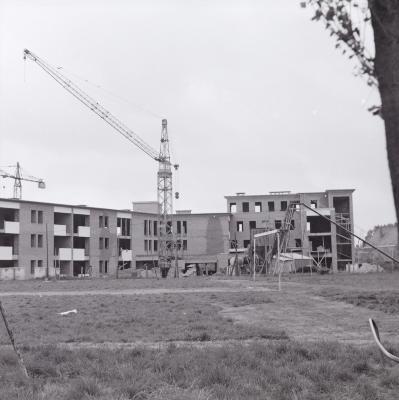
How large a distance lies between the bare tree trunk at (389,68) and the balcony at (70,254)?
70948mm

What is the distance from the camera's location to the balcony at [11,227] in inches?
2579

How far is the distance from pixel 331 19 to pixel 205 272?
84.1 m

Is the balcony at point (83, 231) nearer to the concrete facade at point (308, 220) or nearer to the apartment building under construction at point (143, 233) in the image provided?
the apartment building under construction at point (143, 233)

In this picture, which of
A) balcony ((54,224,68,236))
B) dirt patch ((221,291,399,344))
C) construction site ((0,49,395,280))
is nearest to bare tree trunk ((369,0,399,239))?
dirt patch ((221,291,399,344))

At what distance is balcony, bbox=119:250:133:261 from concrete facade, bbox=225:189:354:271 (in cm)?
1616

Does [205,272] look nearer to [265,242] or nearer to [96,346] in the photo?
[265,242]

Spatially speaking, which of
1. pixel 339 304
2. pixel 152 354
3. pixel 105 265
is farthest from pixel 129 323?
pixel 105 265

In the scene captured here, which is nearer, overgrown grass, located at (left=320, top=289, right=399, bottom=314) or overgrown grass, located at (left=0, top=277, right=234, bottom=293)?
overgrown grass, located at (left=320, top=289, right=399, bottom=314)

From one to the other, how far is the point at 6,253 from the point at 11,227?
9.57ft

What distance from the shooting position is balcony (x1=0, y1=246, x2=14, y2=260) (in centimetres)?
6506

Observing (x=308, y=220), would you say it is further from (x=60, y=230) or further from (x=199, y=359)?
(x=199, y=359)

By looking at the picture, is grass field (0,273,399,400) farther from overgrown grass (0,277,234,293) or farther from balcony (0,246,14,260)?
balcony (0,246,14,260)

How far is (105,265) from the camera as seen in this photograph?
8062cm

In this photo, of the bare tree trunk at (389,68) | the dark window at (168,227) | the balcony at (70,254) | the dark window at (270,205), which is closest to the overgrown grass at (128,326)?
the bare tree trunk at (389,68)
